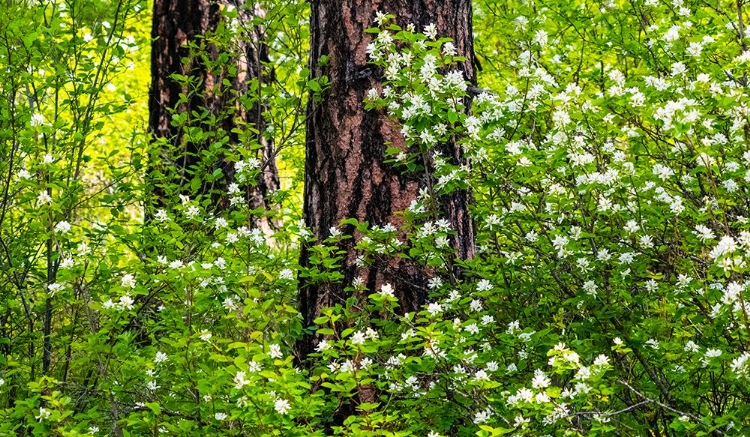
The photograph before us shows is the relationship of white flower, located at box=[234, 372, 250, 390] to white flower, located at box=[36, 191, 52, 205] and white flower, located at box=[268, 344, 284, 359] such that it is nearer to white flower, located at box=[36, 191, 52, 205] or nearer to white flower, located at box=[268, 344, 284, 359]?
white flower, located at box=[268, 344, 284, 359]

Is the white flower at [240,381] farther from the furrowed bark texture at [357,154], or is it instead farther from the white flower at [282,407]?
the furrowed bark texture at [357,154]

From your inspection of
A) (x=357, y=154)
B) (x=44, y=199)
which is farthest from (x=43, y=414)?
(x=357, y=154)

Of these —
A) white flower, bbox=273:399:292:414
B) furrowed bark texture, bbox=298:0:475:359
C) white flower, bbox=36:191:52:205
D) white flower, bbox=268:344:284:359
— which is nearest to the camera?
white flower, bbox=273:399:292:414

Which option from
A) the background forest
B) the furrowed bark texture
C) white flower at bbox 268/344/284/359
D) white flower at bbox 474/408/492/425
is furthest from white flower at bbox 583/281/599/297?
white flower at bbox 268/344/284/359

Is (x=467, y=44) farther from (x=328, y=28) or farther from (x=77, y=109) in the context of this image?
(x=77, y=109)

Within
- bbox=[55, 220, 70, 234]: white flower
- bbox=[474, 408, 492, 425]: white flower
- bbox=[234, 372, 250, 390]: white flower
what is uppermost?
bbox=[55, 220, 70, 234]: white flower

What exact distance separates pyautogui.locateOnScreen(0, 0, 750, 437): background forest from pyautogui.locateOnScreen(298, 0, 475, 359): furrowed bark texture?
0.03ft

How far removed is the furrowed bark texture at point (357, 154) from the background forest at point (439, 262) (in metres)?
0.01

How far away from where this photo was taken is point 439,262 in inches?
130

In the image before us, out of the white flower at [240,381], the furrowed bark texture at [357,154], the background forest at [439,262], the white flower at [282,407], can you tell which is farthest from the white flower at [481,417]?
the furrowed bark texture at [357,154]

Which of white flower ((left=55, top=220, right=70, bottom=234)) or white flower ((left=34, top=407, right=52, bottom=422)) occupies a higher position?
white flower ((left=55, top=220, right=70, bottom=234))

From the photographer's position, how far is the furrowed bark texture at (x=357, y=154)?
12.3 feet

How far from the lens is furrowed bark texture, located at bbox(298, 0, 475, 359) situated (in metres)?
3.75

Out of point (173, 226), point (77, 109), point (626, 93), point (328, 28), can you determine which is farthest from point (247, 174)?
point (626, 93)
